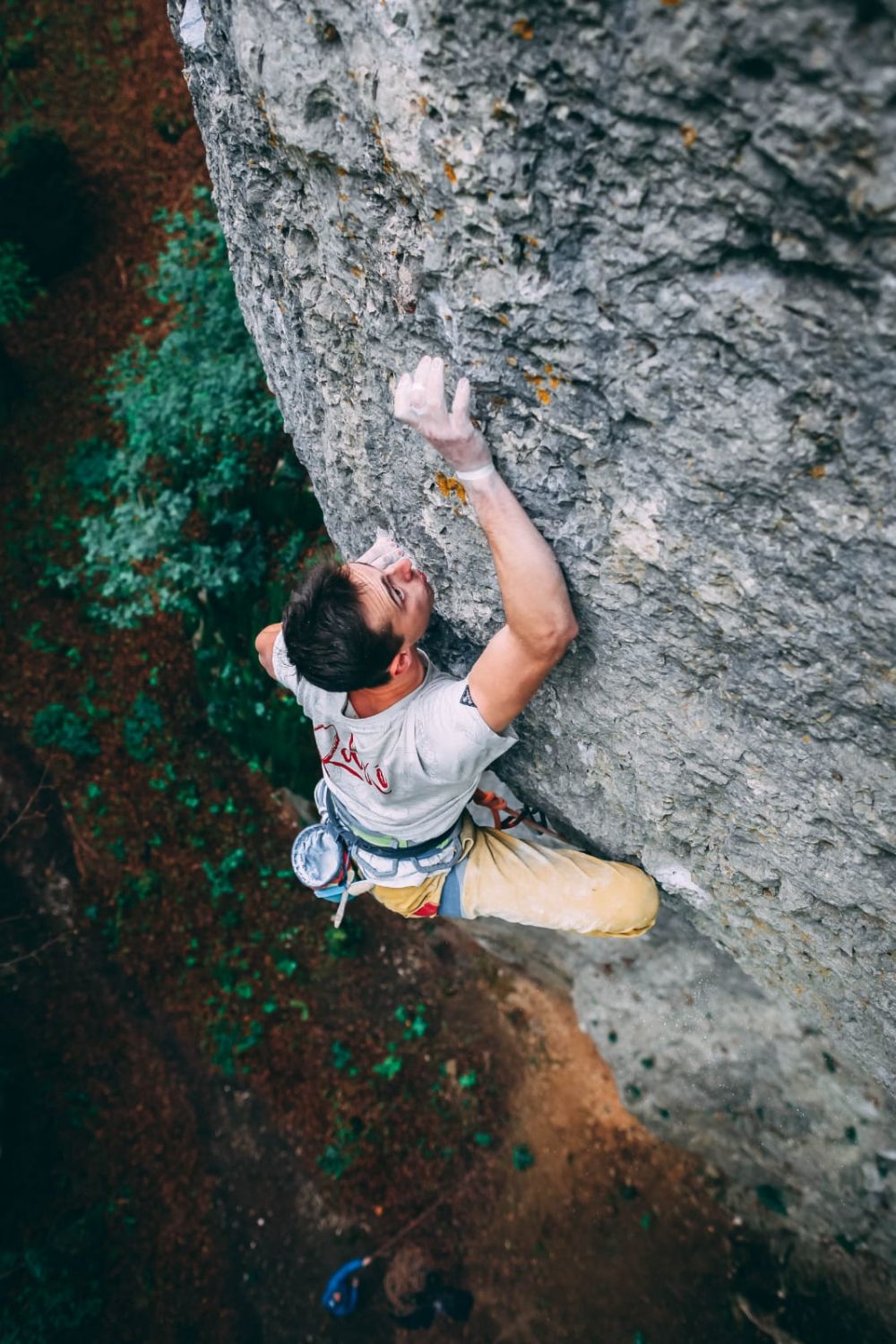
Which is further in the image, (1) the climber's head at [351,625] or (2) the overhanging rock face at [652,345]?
(1) the climber's head at [351,625]

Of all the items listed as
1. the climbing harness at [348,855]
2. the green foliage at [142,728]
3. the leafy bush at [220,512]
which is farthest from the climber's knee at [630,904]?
the green foliage at [142,728]

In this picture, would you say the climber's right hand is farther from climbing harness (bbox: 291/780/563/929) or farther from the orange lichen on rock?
climbing harness (bbox: 291/780/563/929)

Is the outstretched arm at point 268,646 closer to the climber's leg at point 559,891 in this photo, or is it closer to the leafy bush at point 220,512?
the climber's leg at point 559,891

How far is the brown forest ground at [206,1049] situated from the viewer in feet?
18.4

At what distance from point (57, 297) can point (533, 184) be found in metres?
6.95

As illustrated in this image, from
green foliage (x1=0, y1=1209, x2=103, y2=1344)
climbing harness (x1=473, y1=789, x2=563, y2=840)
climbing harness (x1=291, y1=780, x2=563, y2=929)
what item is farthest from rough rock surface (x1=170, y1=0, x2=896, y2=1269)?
green foliage (x1=0, y1=1209, x2=103, y2=1344)

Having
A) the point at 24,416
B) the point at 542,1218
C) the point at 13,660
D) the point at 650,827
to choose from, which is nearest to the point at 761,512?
the point at 650,827

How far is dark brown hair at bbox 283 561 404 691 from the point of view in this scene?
260 cm

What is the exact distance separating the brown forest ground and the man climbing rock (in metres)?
3.01

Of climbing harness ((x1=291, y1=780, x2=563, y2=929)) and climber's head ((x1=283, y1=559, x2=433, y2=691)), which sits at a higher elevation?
climber's head ((x1=283, y1=559, x2=433, y2=691))

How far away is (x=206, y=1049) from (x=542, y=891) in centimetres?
422

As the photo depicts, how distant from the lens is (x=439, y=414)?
219cm

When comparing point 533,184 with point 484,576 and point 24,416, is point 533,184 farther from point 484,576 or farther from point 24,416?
point 24,416

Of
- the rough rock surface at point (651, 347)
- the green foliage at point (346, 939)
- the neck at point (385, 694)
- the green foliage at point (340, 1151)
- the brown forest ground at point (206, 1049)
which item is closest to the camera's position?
the rough rock surface at point (651, 347)
